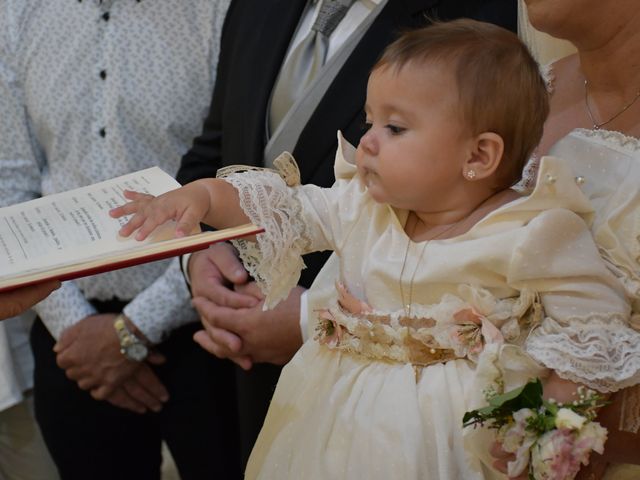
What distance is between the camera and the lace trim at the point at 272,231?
5.66ft

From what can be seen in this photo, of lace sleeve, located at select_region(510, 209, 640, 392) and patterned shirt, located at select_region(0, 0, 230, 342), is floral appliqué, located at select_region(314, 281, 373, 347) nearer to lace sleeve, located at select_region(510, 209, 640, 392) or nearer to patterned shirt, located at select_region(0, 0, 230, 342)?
lace sleeve, located at select_region(510, 209, 640, 392)

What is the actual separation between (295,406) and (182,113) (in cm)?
126

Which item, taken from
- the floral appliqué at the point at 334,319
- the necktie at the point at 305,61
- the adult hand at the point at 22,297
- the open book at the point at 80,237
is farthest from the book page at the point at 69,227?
the necktie at the point at 305,61

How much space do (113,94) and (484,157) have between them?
1.45m

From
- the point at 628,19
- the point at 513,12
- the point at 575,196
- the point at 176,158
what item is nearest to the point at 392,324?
the point at 575,196

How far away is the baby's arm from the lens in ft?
5.11

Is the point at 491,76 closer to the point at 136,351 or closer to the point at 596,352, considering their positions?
the point at 596,352

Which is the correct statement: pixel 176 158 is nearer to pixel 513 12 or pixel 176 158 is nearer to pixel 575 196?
pixel 513 12

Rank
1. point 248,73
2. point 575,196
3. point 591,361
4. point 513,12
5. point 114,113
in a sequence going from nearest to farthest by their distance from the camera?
point 591,361 → point 575,196 → point 513,12 → point 248,73 → point 114,113

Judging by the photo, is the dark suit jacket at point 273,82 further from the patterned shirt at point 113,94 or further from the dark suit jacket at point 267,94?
the patterned shirt at point 113,94

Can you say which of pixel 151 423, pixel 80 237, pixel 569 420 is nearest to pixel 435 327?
pixel 569 420

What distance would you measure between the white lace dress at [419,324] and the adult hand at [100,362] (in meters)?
1.04

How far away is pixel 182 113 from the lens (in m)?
2.77

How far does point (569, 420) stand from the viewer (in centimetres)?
137
